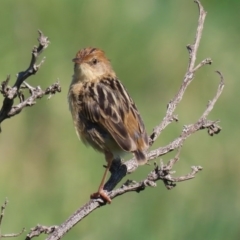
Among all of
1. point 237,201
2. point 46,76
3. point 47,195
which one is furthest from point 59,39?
point 237,201

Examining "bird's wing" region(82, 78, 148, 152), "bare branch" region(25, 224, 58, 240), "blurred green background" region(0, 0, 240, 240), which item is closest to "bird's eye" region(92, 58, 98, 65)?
"bird's wing" region(82, 78, 148, 152)

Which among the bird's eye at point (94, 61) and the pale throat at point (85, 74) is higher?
the bird's eye at point (94, 61)

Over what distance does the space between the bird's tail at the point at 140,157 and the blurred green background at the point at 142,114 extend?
1.28 metres

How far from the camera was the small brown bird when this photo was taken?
553cm

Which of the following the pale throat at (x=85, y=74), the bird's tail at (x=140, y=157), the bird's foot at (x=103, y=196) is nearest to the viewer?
the bird's foot at (x=103, y=196)

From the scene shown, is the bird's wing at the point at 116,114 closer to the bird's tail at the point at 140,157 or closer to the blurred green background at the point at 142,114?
the bird's tail at the point at 140,157

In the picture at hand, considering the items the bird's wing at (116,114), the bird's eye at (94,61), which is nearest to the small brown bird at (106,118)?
the bird's wing at (116,114)

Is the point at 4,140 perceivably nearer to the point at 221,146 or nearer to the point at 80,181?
the point at 80,181

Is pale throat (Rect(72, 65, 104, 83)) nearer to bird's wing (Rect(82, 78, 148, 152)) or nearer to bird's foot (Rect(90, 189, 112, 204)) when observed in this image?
bird's wing (Rect(82, 78, 148, 152))

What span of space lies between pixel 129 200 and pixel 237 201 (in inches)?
37.5

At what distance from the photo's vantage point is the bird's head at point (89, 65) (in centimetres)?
619

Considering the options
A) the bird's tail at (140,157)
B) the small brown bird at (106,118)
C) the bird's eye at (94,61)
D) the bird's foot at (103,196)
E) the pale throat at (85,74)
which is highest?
the bird's eye at (94,61)

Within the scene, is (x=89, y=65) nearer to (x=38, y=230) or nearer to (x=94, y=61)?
(x=94, y=61)

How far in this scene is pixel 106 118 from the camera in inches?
222
